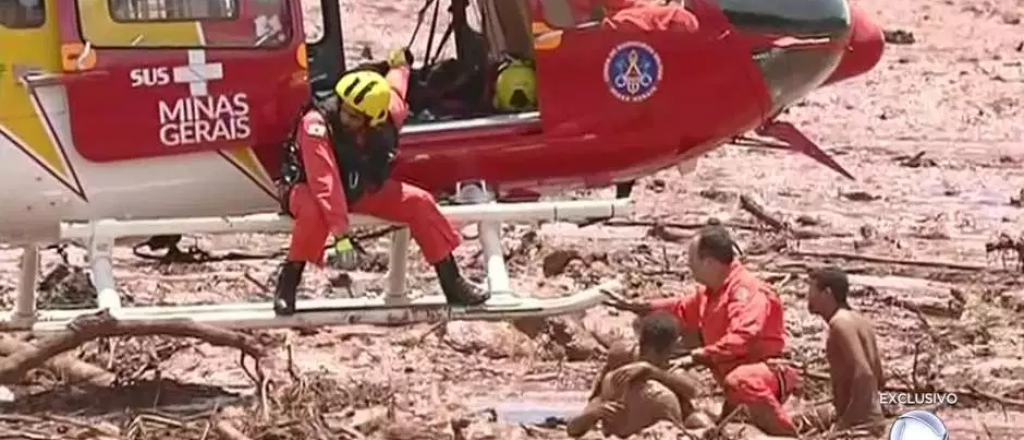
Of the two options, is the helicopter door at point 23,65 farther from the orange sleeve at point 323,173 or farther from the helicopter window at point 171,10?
the orange sleeve at point 323,173

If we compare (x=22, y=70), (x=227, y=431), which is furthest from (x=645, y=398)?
(x=22, y=70)

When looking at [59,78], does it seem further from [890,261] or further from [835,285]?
[890,261]

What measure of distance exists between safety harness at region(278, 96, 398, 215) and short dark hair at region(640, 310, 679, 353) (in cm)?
156

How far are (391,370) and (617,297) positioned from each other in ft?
3.68

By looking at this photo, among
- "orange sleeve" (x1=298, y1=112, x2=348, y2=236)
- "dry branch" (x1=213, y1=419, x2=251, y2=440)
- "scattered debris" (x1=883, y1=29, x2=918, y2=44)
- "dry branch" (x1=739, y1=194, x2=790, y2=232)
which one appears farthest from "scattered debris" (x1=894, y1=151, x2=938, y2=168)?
"dry branch" (x1=213, y1=419, x2=251, y2=440)

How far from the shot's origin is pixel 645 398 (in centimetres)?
901

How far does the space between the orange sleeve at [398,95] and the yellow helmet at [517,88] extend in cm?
44

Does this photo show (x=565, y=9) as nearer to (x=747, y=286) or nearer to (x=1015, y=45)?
(x=747, y=286)

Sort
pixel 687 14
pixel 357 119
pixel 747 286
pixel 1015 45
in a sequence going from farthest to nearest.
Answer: pixel 1015 45, pixel 687 14, pixel 357 119, pixel 747 286

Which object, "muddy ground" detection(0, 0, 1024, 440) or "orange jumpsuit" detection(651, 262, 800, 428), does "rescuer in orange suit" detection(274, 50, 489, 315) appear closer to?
"muddy ground" detection(0, 0, 1024, 440)

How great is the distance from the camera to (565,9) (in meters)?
10.6

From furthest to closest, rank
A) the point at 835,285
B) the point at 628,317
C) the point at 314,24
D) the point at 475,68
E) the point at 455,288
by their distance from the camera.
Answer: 1. the point at 314,24
2. the point at 628,317
3. the point at 475,68
4. the point at 455,288
5. the point at 835,285

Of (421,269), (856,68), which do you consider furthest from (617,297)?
(421,269)

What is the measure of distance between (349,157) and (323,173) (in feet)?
0.61
